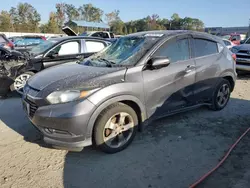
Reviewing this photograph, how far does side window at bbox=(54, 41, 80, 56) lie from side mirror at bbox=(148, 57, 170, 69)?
3929mm

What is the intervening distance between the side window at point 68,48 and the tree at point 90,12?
65980mm

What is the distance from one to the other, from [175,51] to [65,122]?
87.1 inches

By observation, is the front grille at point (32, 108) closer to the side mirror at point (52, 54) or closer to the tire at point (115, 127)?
the tire at point (115, 127)

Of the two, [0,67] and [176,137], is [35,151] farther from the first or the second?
[0,67]

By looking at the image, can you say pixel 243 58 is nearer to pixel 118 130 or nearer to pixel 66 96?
pixel 118 130

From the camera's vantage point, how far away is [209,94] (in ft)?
15.2

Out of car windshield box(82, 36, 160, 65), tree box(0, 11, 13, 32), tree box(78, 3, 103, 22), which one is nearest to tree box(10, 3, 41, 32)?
tree box(0, 11, 13, 32)

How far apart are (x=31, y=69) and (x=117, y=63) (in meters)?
3.66

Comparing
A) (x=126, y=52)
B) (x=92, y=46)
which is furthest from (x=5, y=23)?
(x=126, y=52)

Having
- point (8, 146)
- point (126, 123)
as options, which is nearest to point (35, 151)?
point (8, 146)

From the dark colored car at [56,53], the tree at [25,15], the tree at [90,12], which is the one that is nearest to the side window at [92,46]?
the dark colored car at [56,53]

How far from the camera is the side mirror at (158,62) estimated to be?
3.42 metres

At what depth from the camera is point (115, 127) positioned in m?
3.29

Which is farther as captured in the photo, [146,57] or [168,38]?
[168,38]
